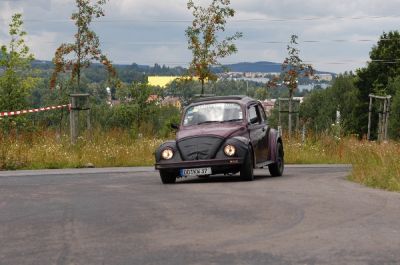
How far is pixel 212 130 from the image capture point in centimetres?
1598

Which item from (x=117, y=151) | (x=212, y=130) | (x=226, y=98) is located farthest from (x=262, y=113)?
(x=117, y=151)

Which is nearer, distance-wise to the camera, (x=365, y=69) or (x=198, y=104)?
(x=198, y=104)

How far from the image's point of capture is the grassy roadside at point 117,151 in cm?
2017

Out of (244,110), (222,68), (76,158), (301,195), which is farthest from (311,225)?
(222,68)

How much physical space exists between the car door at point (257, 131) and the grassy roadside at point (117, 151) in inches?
77.4

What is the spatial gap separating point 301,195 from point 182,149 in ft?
13.9

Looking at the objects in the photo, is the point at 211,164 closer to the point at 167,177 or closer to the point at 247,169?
the point at 247,169

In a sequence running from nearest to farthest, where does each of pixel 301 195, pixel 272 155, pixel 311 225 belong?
pixel 311 225
pixel 301 195
pixel 272 155

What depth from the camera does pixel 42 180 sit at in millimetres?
16500

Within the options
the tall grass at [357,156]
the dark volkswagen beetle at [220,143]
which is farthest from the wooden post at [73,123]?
the dark volkswagen beetle at [220,143]

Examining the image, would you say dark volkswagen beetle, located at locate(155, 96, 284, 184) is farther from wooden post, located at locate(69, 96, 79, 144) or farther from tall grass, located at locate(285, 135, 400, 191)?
wooden post, located at locate(69, 96, 79, 144)

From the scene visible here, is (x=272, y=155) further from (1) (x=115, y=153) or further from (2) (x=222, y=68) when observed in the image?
(2) (x=222, y=68)

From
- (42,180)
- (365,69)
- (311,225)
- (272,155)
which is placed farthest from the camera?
(365,69)

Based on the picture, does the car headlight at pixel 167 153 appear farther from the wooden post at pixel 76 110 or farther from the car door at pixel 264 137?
the wooden post at pixel 76 110
